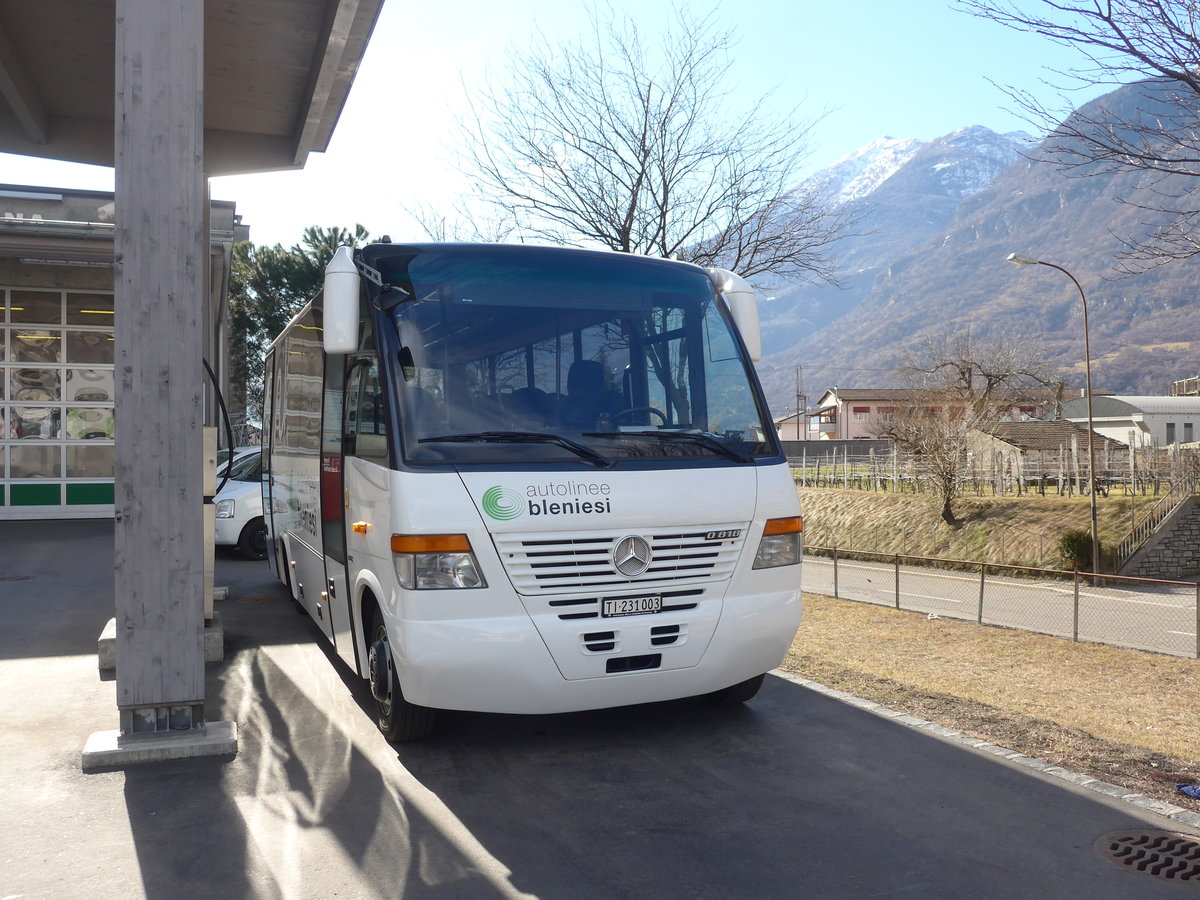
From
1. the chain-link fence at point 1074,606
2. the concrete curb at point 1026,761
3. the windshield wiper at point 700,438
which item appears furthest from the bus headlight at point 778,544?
the chain-link fence at point 1074,606

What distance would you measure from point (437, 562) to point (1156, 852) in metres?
3.41

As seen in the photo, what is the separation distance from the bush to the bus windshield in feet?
118

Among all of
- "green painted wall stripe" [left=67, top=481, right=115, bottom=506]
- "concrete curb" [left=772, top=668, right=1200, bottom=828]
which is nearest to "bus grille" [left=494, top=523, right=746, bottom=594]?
"concrete curb" [left=772, top=668, right=1200, bottom=828]

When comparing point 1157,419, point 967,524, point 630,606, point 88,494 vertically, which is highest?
point 1157,419

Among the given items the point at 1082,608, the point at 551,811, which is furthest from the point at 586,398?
the point at 1082,608

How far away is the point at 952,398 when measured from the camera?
61.6 meters

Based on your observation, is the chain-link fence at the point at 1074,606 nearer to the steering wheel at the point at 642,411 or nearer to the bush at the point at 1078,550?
the steering wheel at the point at 642,411

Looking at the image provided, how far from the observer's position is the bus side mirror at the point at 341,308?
537cm

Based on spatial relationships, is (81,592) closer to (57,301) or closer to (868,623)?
(57,301)

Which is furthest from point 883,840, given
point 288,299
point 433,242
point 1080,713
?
point 288,299

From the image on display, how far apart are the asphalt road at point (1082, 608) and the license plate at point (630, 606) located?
44.8ft

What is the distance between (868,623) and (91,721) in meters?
15.5

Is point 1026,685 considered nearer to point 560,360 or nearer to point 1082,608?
point 1082,608

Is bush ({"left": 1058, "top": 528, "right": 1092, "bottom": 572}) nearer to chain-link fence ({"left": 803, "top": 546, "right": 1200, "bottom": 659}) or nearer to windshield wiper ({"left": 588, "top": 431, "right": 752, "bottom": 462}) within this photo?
chain-link fence ({"left": 803, "top": 546, "right": 1200, "bottom": 659})
